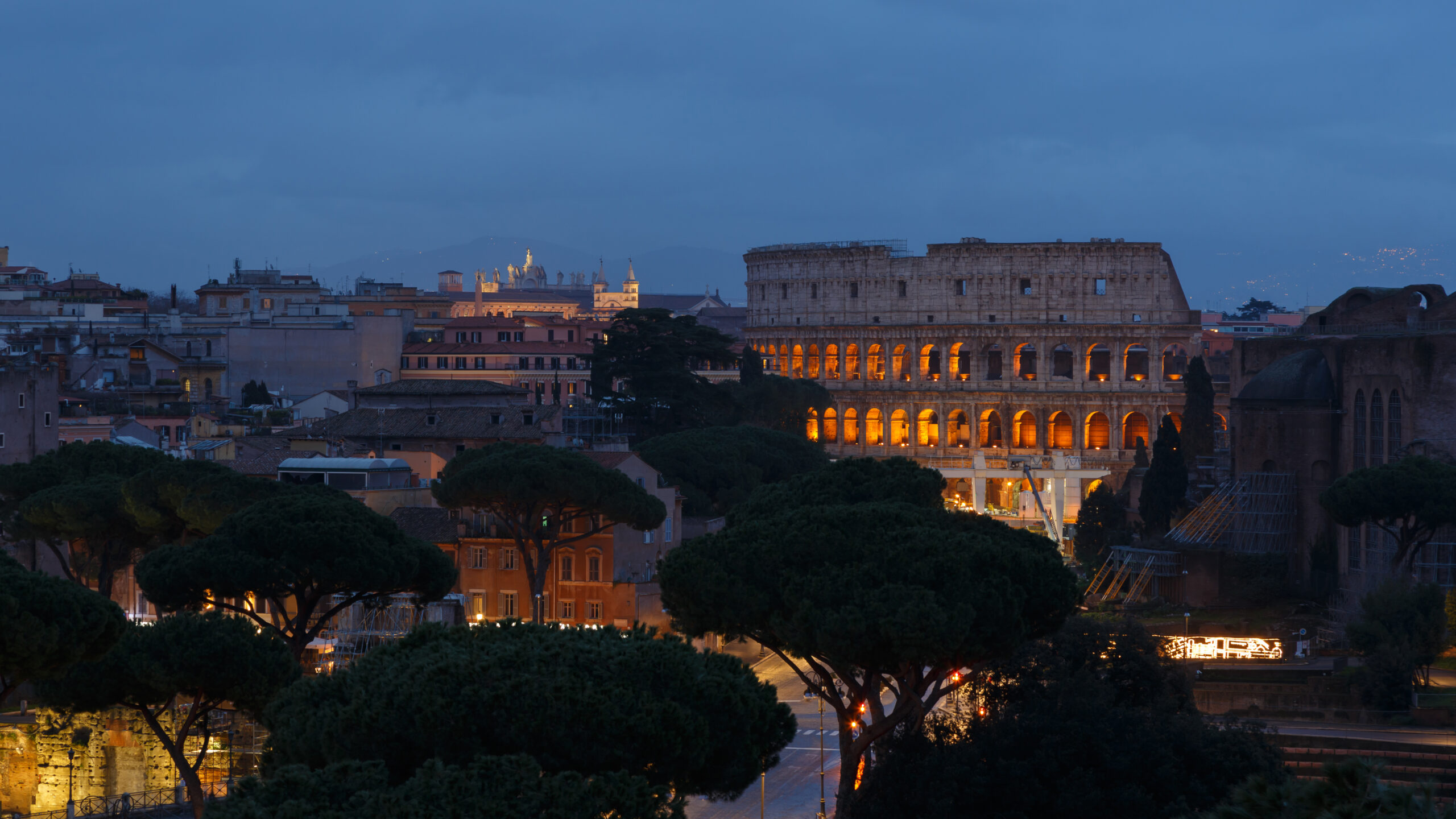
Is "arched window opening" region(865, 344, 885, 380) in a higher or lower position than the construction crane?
higher

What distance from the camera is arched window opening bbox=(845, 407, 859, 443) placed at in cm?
8625

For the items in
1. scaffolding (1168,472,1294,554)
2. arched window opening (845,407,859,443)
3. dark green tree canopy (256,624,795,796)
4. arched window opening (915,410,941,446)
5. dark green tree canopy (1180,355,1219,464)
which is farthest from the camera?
arched window opening (845,407,859,443)

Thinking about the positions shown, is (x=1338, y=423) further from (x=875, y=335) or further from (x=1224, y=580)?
(x=875, y=335)

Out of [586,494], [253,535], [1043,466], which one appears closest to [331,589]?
[253,535]

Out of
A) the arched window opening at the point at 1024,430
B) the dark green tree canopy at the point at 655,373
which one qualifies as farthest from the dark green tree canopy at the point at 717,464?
the arched window opening at the point at 1024,430

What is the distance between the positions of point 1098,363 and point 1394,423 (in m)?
42.6

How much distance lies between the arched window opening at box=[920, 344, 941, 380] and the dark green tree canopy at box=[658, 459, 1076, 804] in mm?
58742

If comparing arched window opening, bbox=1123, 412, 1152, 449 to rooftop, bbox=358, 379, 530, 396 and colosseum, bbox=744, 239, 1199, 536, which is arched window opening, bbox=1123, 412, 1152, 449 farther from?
rooftop, bbox=358, 379, 530, 396

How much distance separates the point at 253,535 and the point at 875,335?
5891cm

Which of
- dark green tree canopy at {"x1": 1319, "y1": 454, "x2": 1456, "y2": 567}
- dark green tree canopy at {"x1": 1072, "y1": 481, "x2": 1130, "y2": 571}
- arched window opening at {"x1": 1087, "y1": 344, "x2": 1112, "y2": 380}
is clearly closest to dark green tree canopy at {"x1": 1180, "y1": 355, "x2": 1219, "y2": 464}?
dark green tree canopy at {"x1": 1072, "y1": 481, "x2": 1130, "y2": 571}

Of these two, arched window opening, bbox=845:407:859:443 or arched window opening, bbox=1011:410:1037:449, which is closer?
arched window opening, bbox=1011:410:1037:449

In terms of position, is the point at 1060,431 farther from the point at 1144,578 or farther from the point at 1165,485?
the point at 1144,578

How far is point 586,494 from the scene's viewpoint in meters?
38.5

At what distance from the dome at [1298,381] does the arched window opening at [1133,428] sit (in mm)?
32473
